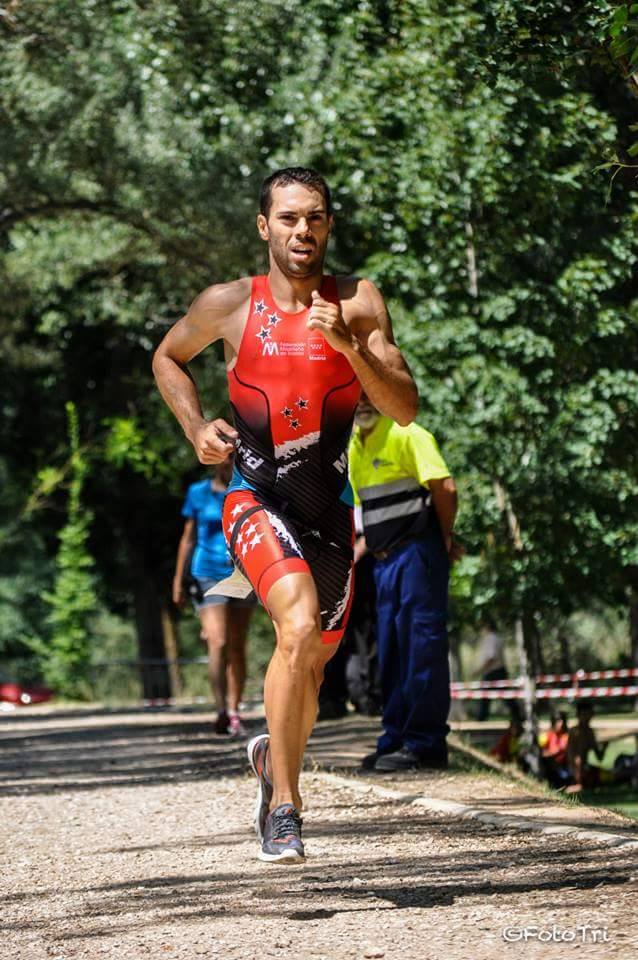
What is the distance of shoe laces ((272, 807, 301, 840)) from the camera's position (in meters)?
5.18

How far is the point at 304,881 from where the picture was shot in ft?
18.1

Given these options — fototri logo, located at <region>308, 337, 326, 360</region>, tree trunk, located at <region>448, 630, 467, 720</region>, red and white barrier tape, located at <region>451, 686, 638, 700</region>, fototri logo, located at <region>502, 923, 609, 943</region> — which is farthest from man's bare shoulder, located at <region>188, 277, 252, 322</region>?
tree trunk, located at <region>448, 630, 467, 720</region>

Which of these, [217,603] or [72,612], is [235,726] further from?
[72,612]

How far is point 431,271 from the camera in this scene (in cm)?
1474

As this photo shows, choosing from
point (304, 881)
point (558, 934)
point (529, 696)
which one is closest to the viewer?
point (558, 934)

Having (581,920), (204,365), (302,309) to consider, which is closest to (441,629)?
(302,309)

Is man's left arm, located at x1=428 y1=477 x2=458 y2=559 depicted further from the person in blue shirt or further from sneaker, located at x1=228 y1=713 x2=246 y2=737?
sneaker, located at x1=228 y1=713 x2=246 y2=737

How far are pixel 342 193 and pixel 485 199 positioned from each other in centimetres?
282

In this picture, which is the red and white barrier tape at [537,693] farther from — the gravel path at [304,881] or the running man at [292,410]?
the running man at [292,410]

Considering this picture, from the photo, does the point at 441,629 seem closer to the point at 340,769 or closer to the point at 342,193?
the point at 340,769

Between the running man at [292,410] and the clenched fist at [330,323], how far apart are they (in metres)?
0.10

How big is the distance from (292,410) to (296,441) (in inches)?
4.4

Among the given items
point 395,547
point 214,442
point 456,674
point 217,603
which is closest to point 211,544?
point 217,603

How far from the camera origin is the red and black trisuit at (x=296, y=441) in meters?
5.58
